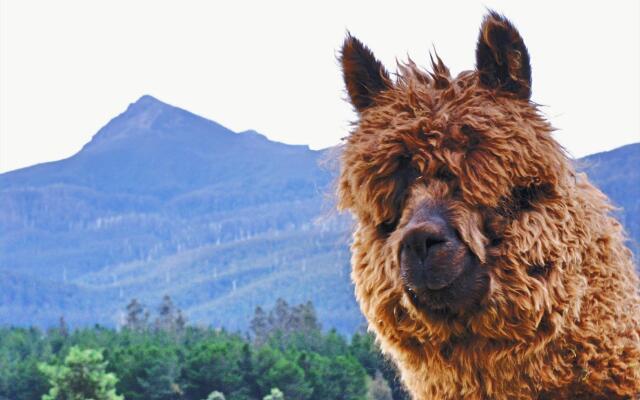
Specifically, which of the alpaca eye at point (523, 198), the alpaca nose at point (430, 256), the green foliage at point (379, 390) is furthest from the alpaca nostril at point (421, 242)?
the green foliage at point (379, 390)

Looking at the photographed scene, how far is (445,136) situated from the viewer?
434 cm

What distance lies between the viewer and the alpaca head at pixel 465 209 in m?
4.06

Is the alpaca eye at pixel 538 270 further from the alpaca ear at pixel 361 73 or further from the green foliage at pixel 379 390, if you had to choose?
the green foliage at pixel 379 390

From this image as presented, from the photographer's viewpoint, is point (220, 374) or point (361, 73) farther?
point (220, 374)

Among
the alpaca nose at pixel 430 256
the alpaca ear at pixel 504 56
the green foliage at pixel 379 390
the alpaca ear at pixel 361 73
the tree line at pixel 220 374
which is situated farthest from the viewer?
the tree line at pixel 220 374

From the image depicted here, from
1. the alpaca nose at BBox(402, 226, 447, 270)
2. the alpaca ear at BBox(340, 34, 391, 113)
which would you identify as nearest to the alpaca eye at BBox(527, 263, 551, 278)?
the alpaca nose at BBox(402, 226, 447, 270)

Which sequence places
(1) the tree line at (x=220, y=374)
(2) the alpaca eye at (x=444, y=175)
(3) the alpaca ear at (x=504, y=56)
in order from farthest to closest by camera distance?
(1) the tree line at (x=220, y=374)
(3) the alpaca ear at (x=504, y=56)
(2) the alpaca eye at (x=444, y=175)

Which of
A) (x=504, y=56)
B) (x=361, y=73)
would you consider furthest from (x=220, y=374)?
(x=504, y=56)

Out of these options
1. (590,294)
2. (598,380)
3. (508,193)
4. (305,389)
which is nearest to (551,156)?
(508,193)

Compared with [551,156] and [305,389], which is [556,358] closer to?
[551,156]

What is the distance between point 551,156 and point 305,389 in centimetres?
9730

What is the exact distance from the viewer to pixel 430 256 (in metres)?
3.99

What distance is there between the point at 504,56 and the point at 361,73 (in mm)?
702

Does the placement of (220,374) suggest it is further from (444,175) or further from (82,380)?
(444,175)
